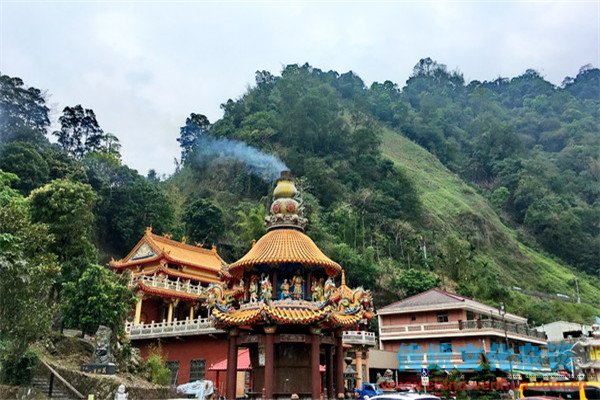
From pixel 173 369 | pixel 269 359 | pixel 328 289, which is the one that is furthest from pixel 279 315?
pixel 173 369

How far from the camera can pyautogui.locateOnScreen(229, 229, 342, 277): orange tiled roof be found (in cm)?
1941

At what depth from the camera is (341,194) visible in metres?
76.8

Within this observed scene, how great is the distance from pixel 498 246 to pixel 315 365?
238ft

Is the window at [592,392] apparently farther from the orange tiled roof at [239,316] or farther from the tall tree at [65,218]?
the tall tree at [65,218]

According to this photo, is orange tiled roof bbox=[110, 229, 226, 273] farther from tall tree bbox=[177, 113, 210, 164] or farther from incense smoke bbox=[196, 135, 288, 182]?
tall tree bbox=[177, 113, 210, 164]

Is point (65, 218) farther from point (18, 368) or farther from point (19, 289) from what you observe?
point (19, 289)

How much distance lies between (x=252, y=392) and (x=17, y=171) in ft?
153

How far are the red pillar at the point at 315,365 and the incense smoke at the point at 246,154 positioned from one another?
184 feet

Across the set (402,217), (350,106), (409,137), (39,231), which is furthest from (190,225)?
(409,137)

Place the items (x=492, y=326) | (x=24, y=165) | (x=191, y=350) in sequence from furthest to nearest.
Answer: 1. (x=24, y=165)
2. (x=492, y=326)
3. (x=191, y=350)

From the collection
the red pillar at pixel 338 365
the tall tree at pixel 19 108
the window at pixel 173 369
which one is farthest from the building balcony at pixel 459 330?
the tall tree at pixel 19 108

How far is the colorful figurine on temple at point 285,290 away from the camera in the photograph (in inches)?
770

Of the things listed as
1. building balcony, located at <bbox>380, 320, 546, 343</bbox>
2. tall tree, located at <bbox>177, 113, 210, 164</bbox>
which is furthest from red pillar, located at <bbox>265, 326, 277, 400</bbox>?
tall tree, located at <bbox>177, 113, 210, 164</bbox>

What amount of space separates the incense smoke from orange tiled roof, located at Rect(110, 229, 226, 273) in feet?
85.3
